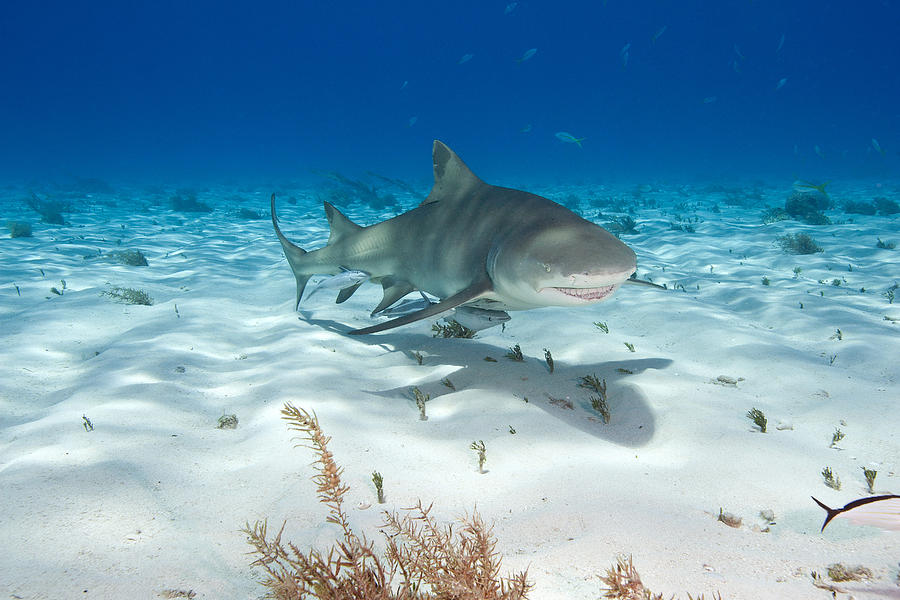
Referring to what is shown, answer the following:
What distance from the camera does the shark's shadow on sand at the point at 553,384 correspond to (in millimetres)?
3533

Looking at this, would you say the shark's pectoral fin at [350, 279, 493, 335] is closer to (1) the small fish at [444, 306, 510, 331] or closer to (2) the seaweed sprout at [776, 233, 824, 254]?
(1) the small fish at [444, 306, 510, 331]

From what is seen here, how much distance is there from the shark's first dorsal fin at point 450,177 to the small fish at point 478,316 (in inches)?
62.3

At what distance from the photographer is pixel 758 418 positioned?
3371 mm

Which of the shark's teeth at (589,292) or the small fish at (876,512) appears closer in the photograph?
the small fish at (876,512)

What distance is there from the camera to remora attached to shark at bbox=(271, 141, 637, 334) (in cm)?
345

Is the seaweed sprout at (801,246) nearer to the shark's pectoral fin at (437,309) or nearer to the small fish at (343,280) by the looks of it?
the shark's pectoral fin at (437,309)

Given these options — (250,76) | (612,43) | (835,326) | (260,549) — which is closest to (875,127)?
(612,43)

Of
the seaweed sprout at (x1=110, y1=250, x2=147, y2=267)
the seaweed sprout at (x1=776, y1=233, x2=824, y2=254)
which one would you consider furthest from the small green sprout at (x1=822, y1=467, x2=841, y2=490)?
the seaweed sprout at (x1=110, y1=250, x2=147, y2=267)

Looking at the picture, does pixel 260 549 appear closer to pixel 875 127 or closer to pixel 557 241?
pixel 557 241

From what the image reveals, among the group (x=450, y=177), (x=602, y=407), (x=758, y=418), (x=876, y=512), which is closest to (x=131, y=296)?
(x=450, y=177)

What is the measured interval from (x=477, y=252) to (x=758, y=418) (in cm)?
291

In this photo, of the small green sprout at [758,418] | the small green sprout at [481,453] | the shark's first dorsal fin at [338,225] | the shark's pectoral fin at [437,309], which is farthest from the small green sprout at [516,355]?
the shark's first dorsal fin at [338,225]

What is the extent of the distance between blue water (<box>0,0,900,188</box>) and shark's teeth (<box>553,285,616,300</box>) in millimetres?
109460

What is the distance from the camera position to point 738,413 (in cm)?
363
